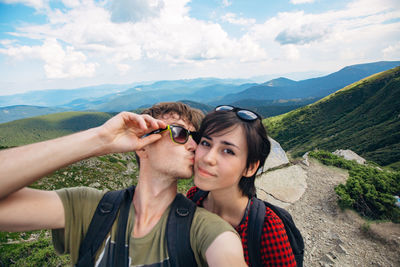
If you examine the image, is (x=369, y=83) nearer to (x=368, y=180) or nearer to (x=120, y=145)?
(x=368, y=180)

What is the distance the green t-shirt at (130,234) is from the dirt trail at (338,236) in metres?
6.32

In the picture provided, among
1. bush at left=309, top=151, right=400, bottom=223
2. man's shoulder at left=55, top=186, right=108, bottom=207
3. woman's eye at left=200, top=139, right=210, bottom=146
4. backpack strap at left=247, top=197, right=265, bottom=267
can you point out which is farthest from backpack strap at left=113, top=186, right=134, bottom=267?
bush at left=309, top=151, right=400, bottom=223

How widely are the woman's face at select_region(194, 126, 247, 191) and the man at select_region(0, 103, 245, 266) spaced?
0.20 metres

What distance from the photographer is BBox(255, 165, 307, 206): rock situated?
33.7ft

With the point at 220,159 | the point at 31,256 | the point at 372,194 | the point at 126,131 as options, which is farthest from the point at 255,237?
the point at 372,194

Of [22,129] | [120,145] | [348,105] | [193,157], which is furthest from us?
[22,129]

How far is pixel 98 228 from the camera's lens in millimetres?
2359

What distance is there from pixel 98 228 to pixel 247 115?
2.45m

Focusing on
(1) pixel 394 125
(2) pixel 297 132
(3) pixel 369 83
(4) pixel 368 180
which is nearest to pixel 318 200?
(4) pixel 368 180

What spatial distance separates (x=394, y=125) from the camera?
62.6 m

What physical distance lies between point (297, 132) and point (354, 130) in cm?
2039

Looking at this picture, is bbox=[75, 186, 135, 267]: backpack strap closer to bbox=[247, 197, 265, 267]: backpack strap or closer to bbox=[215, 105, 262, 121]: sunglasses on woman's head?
bbox=[247, 197, 265, 267]: backpack strap

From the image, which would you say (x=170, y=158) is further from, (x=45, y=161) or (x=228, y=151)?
(x=45, y=161)

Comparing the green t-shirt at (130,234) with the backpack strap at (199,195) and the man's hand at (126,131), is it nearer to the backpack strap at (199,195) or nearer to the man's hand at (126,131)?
the man's hand at (126,131)
